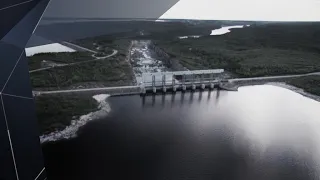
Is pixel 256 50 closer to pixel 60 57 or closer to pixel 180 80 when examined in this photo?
pixel 180 80

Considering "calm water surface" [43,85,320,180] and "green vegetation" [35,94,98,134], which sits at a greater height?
"green vegetation" [35,94,98,134]

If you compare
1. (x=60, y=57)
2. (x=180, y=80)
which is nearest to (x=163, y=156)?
(x=180, y=80)

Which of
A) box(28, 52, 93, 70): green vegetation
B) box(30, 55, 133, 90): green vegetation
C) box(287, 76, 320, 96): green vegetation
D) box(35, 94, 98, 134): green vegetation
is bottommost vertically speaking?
box(287, 76, 320, 96): green vegetation
